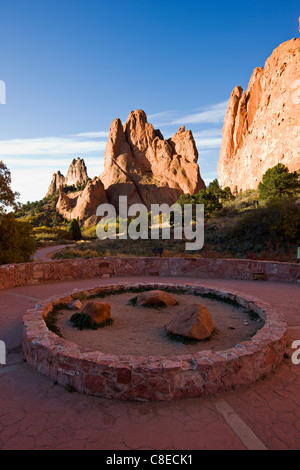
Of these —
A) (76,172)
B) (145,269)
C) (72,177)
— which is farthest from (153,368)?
(72,177)

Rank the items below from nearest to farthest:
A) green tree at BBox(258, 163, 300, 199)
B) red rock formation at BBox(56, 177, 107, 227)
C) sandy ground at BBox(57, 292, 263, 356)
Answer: sandy ground at BBox(57, 292, 263, 356)
green tree at BBox(258, 163, 300, 199)
red rock formation at BBox(56, 177, 107, 227)

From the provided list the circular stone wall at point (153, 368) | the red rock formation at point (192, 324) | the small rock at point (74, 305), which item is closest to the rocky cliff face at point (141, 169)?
the small rock at point (74, 305)

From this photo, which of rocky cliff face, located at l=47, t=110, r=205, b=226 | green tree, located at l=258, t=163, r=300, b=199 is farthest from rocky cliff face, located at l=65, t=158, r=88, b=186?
green tree, located at l=258, t=163, r=300, b=199

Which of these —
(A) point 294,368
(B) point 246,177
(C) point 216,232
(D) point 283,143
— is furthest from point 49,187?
(A) point 294,368

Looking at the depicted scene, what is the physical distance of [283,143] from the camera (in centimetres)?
4328

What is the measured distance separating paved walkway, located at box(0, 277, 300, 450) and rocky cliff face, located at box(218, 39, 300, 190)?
40.7m

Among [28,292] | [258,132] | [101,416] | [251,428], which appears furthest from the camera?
[258,132]

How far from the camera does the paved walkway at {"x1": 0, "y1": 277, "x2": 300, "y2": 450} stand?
262cm

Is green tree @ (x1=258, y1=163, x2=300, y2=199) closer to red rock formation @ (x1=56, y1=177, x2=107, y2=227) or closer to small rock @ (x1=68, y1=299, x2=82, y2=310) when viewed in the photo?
small rock @ (x1=68, y1=299, x2=82, y2=310)

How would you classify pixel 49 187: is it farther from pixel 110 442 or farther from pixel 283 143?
pixel 110 442

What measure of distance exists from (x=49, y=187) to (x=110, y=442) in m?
106

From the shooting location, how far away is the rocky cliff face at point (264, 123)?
43.6m

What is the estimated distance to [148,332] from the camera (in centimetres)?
515

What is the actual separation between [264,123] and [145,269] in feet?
169
